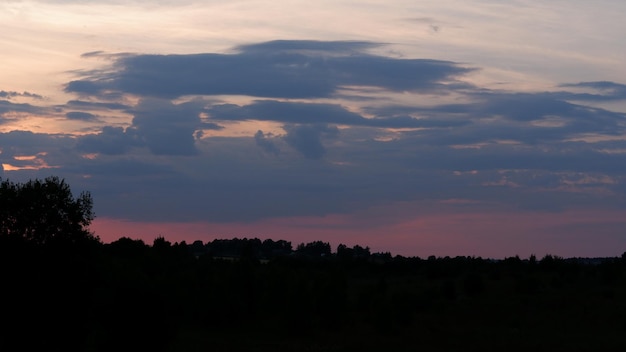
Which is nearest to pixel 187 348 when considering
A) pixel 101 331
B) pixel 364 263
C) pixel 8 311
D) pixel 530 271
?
pixel 101 331

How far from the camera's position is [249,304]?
262ft

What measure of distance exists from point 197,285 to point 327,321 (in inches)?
517

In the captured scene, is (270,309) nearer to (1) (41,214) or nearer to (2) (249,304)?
(2) (249,304)

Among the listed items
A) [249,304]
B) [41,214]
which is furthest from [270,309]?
[41,214]

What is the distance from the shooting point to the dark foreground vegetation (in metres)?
40.1

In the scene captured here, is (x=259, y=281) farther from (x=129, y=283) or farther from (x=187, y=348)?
(x=129, y=283)

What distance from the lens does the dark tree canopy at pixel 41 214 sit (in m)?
40.2

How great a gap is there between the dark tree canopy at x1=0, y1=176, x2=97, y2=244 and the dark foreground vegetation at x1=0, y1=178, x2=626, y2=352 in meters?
0.04

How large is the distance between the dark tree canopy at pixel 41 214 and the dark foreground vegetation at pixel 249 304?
0.14ft

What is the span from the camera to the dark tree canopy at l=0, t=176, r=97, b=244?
40188 millimetres

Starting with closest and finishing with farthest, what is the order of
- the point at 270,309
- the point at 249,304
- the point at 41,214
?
the point at 41,214
the point at 270,309
the point at 249,304

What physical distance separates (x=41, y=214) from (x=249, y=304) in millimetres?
40884

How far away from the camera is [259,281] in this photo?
8050cm

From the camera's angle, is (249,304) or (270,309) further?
(249,304)
